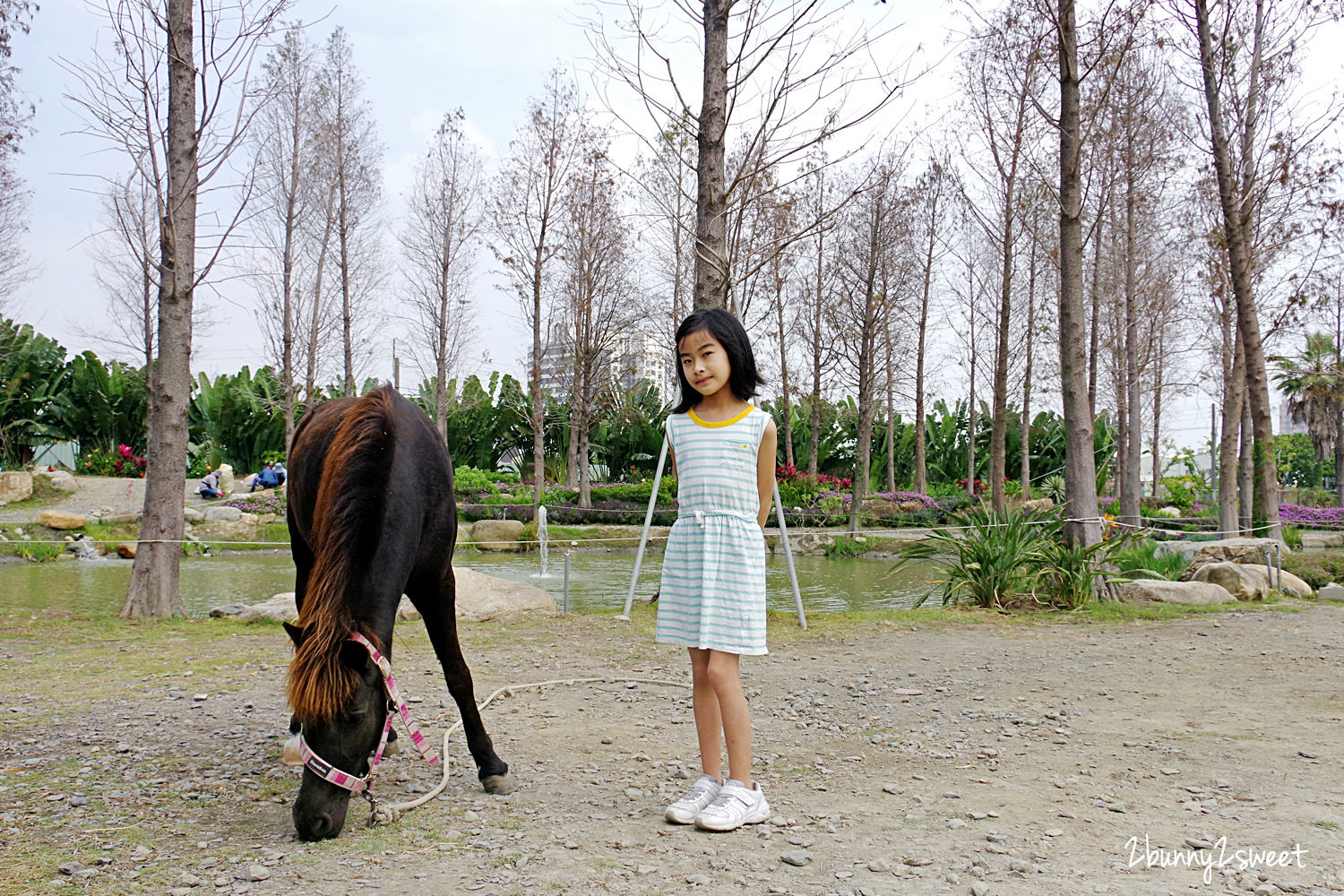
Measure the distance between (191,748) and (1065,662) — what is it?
4.83 m

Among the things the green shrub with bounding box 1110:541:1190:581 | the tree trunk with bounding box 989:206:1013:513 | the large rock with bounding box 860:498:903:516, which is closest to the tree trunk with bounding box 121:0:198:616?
the green shrub with bounding box 1110:541:1190:581

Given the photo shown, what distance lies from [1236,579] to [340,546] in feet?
31.1

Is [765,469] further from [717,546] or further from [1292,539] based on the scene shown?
[1292,539]

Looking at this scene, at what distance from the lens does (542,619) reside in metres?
7.21

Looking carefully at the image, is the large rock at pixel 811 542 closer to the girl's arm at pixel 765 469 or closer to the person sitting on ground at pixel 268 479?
the person sitting on ground at pixel 268 479

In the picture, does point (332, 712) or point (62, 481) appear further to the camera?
point (62, 481)

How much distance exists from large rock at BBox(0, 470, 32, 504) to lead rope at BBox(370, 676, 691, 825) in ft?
61.9

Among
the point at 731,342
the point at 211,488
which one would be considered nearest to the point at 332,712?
the point at 731,342

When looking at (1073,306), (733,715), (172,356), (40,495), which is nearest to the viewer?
(733,715)

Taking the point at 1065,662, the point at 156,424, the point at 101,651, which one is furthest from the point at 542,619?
the point at 1065,662

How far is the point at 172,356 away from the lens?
23.1 ft

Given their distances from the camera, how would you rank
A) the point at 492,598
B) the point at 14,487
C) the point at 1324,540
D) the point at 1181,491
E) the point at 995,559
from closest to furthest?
the point at 492,598 → the point at 995,559 → the point at 1324,540 → the point at 14,487 → the point at 1181,491

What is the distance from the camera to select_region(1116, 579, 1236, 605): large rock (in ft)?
26.9

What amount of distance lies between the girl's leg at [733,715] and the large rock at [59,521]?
1659 cm
